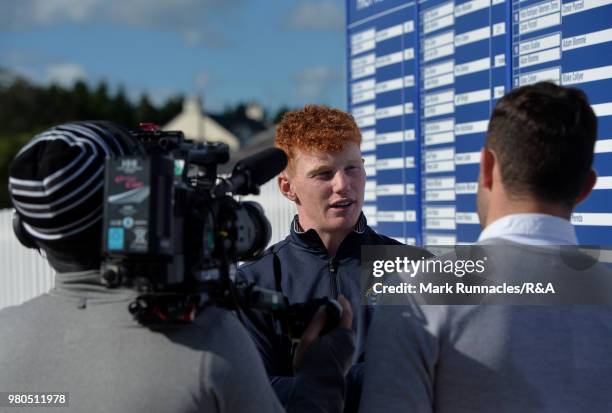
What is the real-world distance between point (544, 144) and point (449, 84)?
2.45m

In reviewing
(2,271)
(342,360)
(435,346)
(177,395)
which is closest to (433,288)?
(435,346)

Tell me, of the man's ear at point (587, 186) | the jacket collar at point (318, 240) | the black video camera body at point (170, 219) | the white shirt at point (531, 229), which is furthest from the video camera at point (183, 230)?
the jacket collar at point (318, 240)

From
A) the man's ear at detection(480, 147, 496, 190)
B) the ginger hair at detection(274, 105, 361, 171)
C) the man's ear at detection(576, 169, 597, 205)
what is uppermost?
the ginger hair at detection(274, 105, 361, 171)

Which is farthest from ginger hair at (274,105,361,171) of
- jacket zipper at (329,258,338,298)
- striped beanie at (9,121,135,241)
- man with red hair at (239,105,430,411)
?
striped beanie at (9,121,135,241)

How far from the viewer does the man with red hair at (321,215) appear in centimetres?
302

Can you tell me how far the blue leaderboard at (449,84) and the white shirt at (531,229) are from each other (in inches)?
59.6

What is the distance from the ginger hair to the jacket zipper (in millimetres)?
455

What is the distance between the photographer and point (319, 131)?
123 inches

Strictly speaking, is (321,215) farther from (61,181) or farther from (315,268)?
(61,181)

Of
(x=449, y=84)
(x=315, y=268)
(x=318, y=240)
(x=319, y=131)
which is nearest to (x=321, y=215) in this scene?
(x=318, y=240)

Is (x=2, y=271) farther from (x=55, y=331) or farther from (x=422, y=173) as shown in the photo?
(x=55, y=331)

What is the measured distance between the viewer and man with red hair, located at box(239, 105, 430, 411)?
302 centimetres

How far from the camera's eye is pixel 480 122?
154 inches

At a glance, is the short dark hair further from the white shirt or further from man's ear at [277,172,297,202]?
man's ear at [277,172,297,202]
